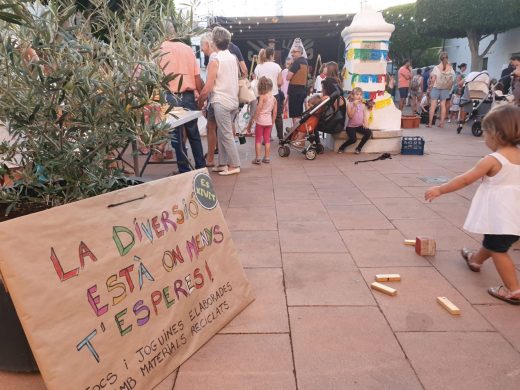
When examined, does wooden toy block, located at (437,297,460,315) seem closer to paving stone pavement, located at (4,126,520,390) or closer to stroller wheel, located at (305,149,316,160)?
paving stone pavement, located at (4,126,520,390)

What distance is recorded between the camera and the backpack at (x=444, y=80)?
10891 mm

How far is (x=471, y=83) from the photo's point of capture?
1062cm

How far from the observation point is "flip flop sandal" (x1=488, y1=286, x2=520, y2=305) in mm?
2562

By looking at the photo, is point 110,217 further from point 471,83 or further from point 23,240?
point 471,83

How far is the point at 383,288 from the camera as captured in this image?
2.71 m

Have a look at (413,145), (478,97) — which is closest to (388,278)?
Answer: (413,145)

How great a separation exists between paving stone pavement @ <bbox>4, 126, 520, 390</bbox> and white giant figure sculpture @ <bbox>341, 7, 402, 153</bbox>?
3138 mm

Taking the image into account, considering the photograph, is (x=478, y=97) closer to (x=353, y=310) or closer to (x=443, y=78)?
(x=443, y=78)

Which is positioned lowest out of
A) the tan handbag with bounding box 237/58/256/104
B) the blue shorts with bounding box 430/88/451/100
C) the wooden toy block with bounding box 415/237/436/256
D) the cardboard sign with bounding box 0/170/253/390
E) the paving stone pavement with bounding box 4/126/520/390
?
the paving stone pavement with bounding box 4/126/520/390

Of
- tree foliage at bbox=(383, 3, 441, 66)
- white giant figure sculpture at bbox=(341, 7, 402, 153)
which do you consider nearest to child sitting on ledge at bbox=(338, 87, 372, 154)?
white giant figure sculpture at bbox=(341, 7, 402, 153)

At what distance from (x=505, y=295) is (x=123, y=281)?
7.71ft

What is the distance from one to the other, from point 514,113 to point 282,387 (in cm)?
222

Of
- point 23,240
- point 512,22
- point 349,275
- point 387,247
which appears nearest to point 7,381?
point 23,240

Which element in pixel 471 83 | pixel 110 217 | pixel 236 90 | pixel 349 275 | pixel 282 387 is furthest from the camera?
pixel 471 83
